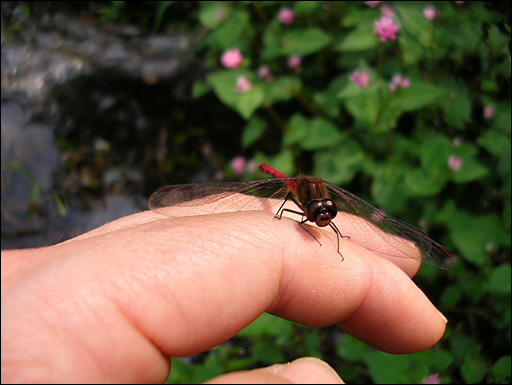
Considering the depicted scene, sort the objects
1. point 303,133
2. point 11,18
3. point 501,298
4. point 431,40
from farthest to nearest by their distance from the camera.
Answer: point 11,18 < point 303,133 < point 431,40 < point 501,298

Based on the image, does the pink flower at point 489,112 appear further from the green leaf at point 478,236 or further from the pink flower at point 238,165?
the pink flower at point 238,165

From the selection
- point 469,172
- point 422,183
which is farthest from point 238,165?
point 469,172

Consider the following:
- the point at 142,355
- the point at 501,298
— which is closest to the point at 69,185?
the point at 142,355

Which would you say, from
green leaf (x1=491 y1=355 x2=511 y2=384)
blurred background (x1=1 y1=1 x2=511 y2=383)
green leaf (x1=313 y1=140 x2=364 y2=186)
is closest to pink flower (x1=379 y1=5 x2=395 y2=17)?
blurred background (x1=1 y1=1 x2=511 y2=383)

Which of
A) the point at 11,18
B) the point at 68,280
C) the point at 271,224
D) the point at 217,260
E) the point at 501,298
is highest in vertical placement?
the point at 11,18

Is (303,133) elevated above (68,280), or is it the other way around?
(68,280)

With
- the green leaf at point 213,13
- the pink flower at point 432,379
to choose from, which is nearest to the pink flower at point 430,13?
the green leaf at point 213,13

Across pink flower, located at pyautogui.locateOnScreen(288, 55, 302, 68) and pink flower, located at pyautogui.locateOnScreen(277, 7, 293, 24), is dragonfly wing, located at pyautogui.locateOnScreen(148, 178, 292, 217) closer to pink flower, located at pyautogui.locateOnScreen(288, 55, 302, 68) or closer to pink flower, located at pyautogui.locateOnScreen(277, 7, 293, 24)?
pink flower, located at pyautogui.locateOnScreen(288, 55, 302, 68)

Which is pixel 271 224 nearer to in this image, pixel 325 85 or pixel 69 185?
pixel 325 85
